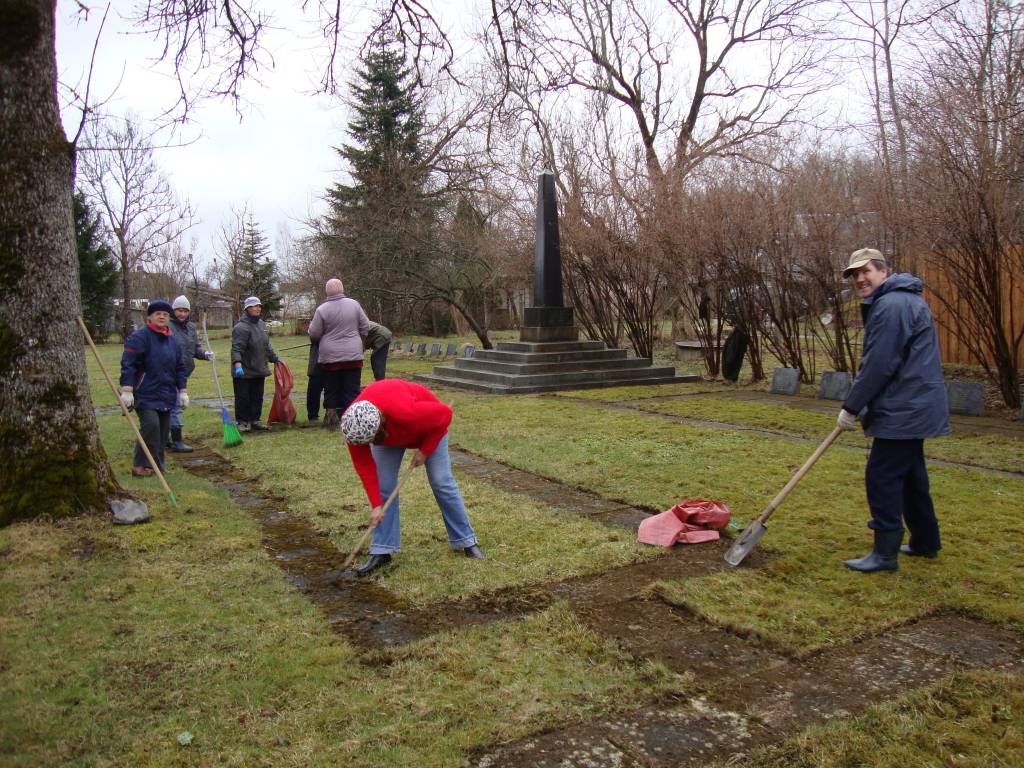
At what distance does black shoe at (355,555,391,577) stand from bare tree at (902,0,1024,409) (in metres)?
8.50

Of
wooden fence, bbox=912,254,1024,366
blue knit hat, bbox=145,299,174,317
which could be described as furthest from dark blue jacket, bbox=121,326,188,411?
wooden fence, bbox=912,254,1024,366

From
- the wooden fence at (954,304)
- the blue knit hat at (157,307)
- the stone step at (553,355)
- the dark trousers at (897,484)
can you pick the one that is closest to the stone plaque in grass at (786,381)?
the wooden fence at (954,304)

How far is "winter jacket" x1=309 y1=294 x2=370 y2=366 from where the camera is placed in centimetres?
980

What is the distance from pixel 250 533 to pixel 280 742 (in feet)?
9.81

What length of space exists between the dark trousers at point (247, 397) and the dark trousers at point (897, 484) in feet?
25.1

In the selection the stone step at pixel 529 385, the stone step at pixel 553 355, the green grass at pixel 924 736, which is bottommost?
the green grass at pixel 924 736

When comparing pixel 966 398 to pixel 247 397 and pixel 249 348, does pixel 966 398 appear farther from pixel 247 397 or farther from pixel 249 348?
pixel 247 397

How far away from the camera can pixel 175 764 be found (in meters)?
2.91

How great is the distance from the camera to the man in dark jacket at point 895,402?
179 inches

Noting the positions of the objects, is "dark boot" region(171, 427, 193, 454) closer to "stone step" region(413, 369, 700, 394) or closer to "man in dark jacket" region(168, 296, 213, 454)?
"man in dark jacket" region(168, 296, 213, 454)

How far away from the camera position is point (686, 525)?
545cm

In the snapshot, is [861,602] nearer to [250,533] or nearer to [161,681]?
[161,681]

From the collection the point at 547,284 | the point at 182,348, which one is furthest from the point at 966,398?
the point at 182,348

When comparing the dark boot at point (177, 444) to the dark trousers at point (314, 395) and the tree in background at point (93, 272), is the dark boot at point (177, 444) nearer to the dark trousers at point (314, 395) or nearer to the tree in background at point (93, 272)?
the dark trousers at point (314, 395)
